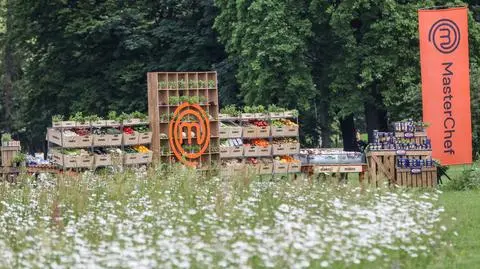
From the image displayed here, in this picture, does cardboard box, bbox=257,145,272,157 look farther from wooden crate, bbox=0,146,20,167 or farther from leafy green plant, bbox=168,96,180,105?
wooden crate, bbox=0,146,20,167

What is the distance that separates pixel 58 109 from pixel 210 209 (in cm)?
3357

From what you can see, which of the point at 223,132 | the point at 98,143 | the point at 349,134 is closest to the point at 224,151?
the point at 223,132

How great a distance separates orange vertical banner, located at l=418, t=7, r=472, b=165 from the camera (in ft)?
87.0

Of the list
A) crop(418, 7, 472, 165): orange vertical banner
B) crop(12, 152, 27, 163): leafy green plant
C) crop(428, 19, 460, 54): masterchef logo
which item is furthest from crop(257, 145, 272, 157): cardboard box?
crop(12, 152, 27, 163): leafy green plant

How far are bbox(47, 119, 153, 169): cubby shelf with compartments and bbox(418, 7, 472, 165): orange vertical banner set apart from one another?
6.61 m

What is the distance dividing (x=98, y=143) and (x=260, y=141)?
412 cm

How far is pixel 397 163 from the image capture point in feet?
79.5

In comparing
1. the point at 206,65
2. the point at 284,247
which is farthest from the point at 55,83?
the point at 284,247

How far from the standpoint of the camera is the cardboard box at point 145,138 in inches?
1024

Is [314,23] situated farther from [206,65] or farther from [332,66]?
[206,65]

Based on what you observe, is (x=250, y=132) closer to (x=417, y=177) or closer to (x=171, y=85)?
(x=171, y=85)

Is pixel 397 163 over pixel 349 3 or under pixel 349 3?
under

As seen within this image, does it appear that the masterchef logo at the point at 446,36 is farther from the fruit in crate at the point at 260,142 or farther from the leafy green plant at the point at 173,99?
the leafy green plant at the point at 173,99

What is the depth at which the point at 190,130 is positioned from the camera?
26.7 metres
